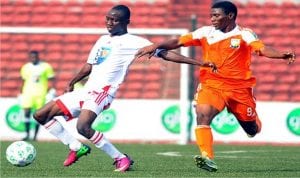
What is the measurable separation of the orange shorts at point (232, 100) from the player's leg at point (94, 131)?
3.77ft

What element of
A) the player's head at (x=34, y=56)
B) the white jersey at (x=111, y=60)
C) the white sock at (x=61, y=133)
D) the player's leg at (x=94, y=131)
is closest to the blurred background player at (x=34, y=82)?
the player's head at (x=34, y=56)

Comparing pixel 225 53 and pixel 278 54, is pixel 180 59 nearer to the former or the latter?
pixel 225 53

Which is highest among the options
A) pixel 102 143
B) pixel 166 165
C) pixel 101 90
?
pixel 101 90

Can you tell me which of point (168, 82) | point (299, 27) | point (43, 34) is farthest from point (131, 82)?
point (299, 27)

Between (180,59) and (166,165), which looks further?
(166,165)

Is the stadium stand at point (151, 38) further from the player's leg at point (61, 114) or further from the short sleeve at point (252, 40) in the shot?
the short sleeve at point (252, 40)

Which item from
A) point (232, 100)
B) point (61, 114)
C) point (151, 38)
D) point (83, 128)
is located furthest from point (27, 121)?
point (232, 100)

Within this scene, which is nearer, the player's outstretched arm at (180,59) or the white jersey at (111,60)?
the player's outstretched arm at (180,59)

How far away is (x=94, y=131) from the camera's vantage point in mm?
11664

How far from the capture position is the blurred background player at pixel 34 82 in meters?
21.8

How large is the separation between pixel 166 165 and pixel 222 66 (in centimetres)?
181

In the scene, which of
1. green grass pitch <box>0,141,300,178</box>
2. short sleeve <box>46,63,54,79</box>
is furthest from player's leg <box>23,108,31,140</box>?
green grass pitch <box>0,141,300,178</box>

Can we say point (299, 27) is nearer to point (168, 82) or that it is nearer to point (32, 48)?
point (168, 82)

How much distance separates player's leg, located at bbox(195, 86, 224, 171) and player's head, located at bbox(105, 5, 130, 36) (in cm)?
128
